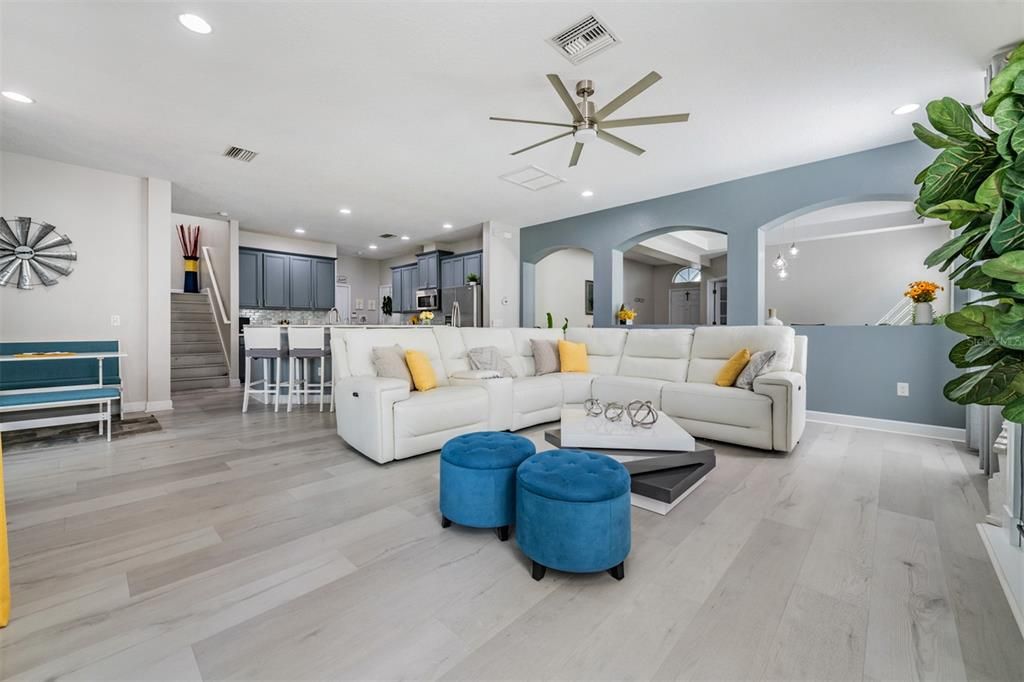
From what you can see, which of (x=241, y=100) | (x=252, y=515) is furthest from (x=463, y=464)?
(x=241, y=100)

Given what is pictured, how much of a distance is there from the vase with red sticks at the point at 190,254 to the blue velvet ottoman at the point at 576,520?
912cm

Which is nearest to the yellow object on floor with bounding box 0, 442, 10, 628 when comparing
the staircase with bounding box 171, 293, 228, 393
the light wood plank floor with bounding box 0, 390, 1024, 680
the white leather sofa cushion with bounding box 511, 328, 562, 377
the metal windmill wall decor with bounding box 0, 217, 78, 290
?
the light wood plank floor with bounding box 0, 390, 1024, 680

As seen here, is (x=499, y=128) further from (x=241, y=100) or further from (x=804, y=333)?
(x=804, y=333)

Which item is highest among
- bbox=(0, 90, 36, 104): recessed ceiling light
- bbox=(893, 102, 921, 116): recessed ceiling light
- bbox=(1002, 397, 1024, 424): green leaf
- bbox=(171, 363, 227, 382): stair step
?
bbox=(0, 90, 36, 104): recessed ceiling light

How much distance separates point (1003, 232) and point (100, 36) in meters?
4.22

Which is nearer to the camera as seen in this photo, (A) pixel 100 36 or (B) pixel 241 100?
(A) pixel 100 36

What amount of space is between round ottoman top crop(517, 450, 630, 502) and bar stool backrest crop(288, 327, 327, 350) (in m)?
4.17

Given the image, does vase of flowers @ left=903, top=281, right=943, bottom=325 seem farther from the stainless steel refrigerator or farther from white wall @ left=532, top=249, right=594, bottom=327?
the stainless steel refrigerator

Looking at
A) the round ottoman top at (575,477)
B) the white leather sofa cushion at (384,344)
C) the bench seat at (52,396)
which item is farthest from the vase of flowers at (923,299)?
the bench seat at (52,396)

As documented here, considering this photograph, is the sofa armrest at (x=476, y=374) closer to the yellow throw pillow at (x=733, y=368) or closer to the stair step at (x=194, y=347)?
the yellow throw pillow at (x=733, y=368)

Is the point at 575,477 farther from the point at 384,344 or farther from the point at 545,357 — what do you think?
the point at 545,357

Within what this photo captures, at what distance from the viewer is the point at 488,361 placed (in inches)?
158

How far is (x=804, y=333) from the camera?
4508mm

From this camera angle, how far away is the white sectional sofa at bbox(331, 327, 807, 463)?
9.91 ft
